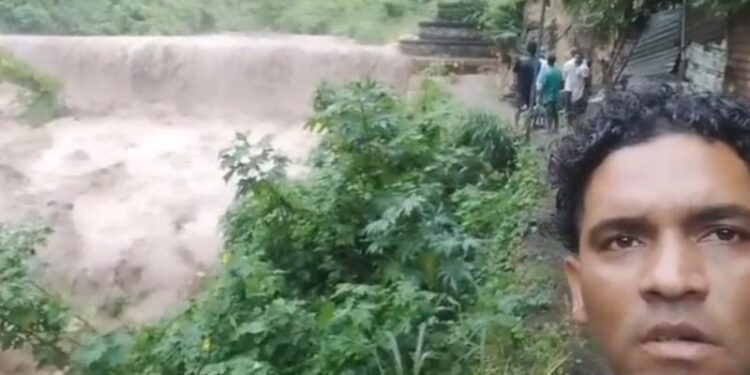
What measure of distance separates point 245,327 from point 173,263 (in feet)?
23.0

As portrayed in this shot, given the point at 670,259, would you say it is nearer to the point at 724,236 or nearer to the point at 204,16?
the point at 724,236

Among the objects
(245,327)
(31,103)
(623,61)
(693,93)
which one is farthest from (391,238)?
(31,103)

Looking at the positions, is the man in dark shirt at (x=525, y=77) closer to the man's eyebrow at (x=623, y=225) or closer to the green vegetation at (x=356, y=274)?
the green vegetation at (x=356, y=274)

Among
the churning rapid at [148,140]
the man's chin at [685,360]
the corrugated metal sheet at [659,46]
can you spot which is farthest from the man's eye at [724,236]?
the churning rapid at [148,140]

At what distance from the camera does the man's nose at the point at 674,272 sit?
40.5 inches

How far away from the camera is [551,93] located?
11461 mm

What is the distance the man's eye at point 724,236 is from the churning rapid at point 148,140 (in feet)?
36.8

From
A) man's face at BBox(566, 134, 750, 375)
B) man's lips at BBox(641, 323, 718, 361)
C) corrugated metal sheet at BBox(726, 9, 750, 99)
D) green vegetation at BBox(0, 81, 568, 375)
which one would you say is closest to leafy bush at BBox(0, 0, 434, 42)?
green vegetation at BBox(0, 81, 568, 375)

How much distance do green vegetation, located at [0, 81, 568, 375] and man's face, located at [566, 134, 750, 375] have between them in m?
3.73

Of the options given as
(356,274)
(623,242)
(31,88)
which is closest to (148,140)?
(31,88)

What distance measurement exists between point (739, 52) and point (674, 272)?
23.0 feet

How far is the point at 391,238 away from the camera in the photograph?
6945 millimetres

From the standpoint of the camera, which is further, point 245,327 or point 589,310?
point 245,327

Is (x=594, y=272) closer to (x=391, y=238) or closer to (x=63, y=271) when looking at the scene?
(x=391, y=238)
